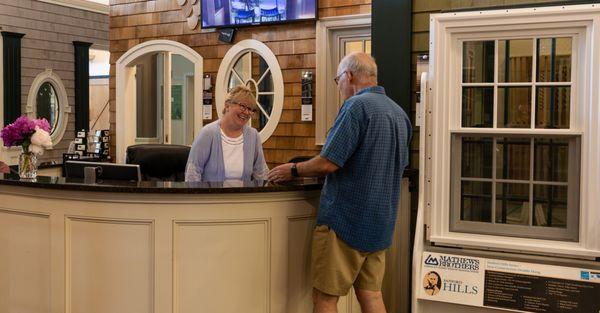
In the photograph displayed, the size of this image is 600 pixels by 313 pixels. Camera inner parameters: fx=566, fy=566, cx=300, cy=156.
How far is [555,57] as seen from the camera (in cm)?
286

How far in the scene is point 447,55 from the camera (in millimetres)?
2955

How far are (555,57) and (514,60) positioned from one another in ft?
0.64

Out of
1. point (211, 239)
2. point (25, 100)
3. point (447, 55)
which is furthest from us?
point (25, 100)

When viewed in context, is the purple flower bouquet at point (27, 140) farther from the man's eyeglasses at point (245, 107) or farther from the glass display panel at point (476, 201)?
the glass display panel at point (476, 201)

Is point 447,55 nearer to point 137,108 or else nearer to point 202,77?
point 202,77

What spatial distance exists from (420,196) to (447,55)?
76 centimetres

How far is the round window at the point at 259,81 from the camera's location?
215 inches

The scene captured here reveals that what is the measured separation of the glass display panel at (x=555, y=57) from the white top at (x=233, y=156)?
5.44ft

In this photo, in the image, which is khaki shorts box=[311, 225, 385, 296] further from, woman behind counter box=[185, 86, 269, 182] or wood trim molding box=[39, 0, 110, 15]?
wood trim molding box=[39, 0, 110, 15]

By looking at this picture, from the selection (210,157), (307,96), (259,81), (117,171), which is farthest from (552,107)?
(259,81)

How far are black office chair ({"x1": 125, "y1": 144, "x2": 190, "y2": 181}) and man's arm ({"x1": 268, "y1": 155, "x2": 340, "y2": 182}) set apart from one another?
142 cm

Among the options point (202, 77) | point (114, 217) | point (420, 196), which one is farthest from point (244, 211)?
point (202, 77)

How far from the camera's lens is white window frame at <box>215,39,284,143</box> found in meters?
5.31

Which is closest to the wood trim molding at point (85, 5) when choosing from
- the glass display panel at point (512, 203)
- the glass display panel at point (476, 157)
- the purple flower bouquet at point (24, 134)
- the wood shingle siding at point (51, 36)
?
the wood shingle siding at point (51, 36)
